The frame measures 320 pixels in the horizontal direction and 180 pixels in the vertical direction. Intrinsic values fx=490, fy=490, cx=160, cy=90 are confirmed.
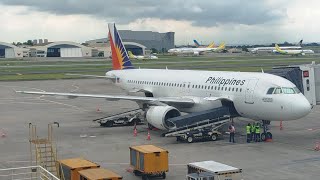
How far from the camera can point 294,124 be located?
123ft

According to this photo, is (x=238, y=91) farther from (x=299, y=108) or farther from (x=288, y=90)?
(x=299, y=108)

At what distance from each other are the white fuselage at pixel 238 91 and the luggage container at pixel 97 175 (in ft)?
45.8

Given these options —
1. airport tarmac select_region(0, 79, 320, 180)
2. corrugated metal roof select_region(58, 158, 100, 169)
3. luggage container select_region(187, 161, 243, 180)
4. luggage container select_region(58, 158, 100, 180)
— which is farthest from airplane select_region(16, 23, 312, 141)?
luggage container select_region(58, 158, 100, 180)

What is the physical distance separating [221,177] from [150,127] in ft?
58.1

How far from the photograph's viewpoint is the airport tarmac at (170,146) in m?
23.6

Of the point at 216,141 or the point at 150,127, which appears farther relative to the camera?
the point at 150,127

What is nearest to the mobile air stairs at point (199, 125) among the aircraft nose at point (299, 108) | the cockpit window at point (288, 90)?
the cockpit window at point (288, 90)

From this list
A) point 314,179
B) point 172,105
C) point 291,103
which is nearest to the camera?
point 314,179

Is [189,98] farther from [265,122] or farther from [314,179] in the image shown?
[314,179]

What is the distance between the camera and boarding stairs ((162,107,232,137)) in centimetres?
3039

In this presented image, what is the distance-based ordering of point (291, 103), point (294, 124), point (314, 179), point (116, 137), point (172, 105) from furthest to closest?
1. point (294, 124)
2. point (172, 105)
3. point (116, 137)
4. point (291, 103)
5. point (314, 179)

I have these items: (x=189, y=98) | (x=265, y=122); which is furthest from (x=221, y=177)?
(x=189, y=98)

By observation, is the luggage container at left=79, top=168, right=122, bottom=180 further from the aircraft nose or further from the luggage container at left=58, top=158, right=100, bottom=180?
the aircraft nose

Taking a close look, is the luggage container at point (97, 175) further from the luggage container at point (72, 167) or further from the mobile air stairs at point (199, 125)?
the mobile air stairs at point (199, 125)
